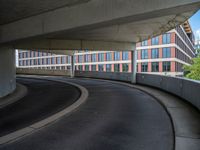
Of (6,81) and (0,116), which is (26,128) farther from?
(6,81)

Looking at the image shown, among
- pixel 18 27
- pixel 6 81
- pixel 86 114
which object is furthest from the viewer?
pixel 6 81

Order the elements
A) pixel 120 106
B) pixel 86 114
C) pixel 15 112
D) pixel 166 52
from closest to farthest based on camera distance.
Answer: pixel 86 114, pixel 15 112, pixel 120 106, pixel 166 52

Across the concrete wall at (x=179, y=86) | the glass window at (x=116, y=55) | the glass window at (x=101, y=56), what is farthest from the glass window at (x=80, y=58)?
the concrete wall at (x=179, y=86)

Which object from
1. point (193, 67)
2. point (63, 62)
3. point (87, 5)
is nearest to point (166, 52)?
point (193, 67)

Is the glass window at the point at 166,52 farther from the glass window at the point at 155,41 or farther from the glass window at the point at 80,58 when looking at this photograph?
the glass window at the point at 80,58

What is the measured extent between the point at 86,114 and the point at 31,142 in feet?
10.5

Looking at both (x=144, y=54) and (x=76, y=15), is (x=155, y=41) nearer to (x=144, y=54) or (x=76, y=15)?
(x=144, y=54)

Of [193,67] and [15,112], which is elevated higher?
[193,67]

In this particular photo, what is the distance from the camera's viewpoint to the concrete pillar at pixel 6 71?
13.6 meters

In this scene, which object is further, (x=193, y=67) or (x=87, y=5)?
(x=193, y=67)

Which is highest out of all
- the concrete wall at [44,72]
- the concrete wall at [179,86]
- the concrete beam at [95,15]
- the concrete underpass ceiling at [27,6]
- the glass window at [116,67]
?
the concrete underpass ceiling at [27,6]

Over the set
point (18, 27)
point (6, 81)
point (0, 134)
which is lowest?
point (0, 134)

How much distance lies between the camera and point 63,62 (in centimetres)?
7588

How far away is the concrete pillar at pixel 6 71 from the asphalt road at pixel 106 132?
8471 millimetres
